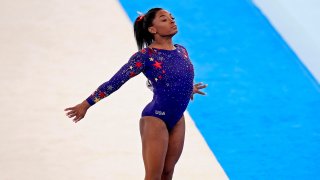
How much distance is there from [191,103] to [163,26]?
7.59 feet

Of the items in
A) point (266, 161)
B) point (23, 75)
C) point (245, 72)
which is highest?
point (245, 72)

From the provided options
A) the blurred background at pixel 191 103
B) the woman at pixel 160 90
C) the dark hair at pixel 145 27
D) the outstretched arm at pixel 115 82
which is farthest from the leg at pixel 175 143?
the blurred background at pixel 191 103

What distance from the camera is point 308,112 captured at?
6.39m

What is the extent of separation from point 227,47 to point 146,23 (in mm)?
2884

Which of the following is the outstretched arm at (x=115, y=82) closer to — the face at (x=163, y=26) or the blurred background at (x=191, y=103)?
the face at (x=163, y=26)

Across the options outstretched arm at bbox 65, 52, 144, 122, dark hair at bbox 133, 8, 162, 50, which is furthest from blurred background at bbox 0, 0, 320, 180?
dark hair at bbox 133, 8, 162, 50

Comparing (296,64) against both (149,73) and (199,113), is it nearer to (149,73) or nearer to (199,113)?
(199,113)

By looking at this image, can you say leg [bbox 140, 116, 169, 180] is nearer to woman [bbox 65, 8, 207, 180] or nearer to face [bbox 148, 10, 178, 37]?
woman [bbox 65, 8, 207, 180]

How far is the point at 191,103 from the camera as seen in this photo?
644 centimetres

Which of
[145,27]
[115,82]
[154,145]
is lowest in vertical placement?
[154,145]

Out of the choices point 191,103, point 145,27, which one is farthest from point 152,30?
point 191,103

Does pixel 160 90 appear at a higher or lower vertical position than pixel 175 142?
higher

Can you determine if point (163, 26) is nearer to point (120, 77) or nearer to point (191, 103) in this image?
point (120, 77)

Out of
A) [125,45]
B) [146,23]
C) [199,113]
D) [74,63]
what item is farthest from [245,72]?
[146,23]
